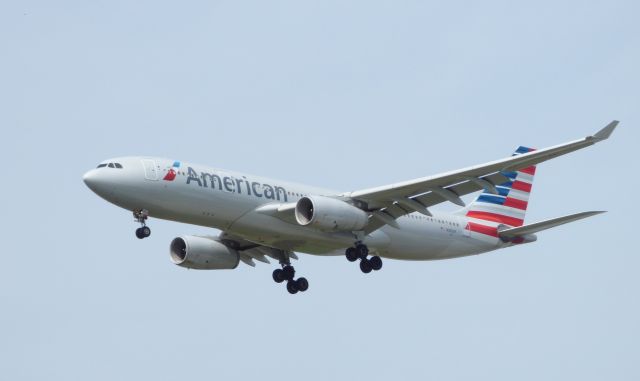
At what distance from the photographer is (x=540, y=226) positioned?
49.2m

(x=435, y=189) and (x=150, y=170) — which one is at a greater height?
(x=435, y=189)

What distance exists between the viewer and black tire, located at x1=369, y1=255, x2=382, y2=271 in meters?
48.4

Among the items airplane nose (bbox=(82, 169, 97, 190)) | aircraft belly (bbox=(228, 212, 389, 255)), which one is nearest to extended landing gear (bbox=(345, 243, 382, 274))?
aircraft belly (bbox=(228, 212, 389, 255))

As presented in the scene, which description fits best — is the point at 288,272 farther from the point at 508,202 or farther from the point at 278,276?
the point at 508,202

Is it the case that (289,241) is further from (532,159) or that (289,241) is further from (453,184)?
(532,159)

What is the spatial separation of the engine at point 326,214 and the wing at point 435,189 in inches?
34.7

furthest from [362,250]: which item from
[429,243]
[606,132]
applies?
[606,132]

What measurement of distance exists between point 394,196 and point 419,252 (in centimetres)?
498

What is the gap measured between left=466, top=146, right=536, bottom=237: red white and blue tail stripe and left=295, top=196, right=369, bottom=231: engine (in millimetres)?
7966

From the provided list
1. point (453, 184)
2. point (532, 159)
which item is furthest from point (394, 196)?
point (532, 159)

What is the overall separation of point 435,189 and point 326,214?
13.3 ft

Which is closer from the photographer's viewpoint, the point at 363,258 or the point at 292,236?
the point at 292,236

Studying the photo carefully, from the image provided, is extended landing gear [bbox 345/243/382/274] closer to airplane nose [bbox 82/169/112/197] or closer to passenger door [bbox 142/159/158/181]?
passenger door [bbox 142/159/158/181]

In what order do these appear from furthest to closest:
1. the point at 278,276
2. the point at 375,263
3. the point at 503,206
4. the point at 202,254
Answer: the point at 503,206
the point at 278,276
the point at 202,254
the point at 375,263
